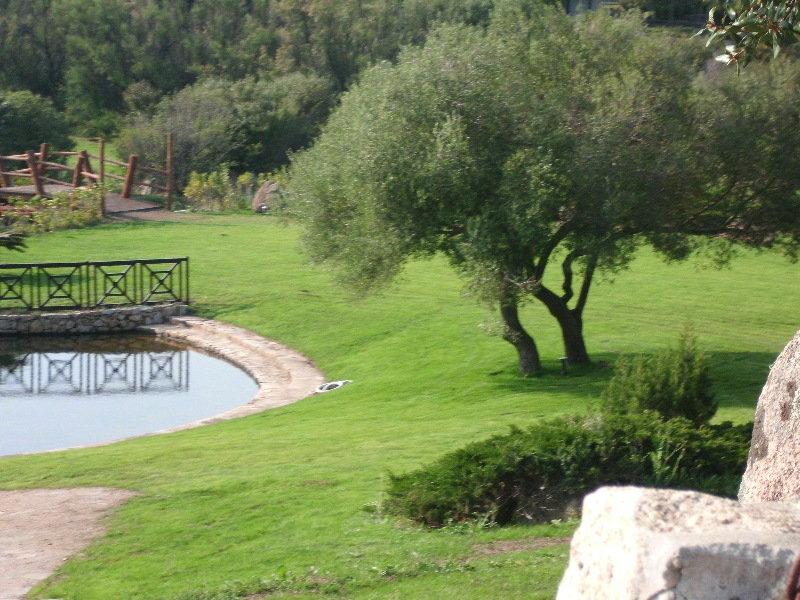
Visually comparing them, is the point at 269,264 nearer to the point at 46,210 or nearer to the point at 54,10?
the point at 46,210

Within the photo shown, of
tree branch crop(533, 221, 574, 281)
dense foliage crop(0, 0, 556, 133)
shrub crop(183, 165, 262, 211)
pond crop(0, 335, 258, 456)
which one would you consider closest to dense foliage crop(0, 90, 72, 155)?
dense foliage crop(0, 0, 556, 133)

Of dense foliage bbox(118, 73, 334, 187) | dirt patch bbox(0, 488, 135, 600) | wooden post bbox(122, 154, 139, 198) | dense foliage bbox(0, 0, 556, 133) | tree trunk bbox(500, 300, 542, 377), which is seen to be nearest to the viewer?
dirt patch bbox(0, 488, 135, 600)

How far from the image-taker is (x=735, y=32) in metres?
9.66

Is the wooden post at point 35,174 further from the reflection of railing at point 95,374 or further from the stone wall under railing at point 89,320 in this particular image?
the reflection of railing at point 95,374

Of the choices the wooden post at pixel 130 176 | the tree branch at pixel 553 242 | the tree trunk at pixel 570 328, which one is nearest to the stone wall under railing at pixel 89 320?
the tree trunk at pixel 570 328

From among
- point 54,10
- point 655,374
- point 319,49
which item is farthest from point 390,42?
point 655,374

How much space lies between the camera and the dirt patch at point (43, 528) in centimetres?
943

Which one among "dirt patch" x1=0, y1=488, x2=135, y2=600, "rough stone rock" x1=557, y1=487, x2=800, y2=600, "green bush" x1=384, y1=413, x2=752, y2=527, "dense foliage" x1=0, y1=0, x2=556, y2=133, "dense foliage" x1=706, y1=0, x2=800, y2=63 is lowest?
"dirt patch" x1=0, y1=488, x2=135, y2=600

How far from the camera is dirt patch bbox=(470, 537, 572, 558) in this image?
855 cm

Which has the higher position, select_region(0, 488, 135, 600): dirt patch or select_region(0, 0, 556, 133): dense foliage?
select_region(0, 0, 556, 133): dense foliage

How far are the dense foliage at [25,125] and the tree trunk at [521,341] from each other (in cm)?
4286

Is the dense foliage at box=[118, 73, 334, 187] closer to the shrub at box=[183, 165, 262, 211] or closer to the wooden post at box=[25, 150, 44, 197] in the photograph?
the shrub at box=[183, 165, 262, 211]

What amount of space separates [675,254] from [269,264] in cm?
1853

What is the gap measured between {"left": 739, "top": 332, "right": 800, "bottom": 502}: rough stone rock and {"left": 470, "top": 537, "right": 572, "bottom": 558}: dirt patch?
2270mm
